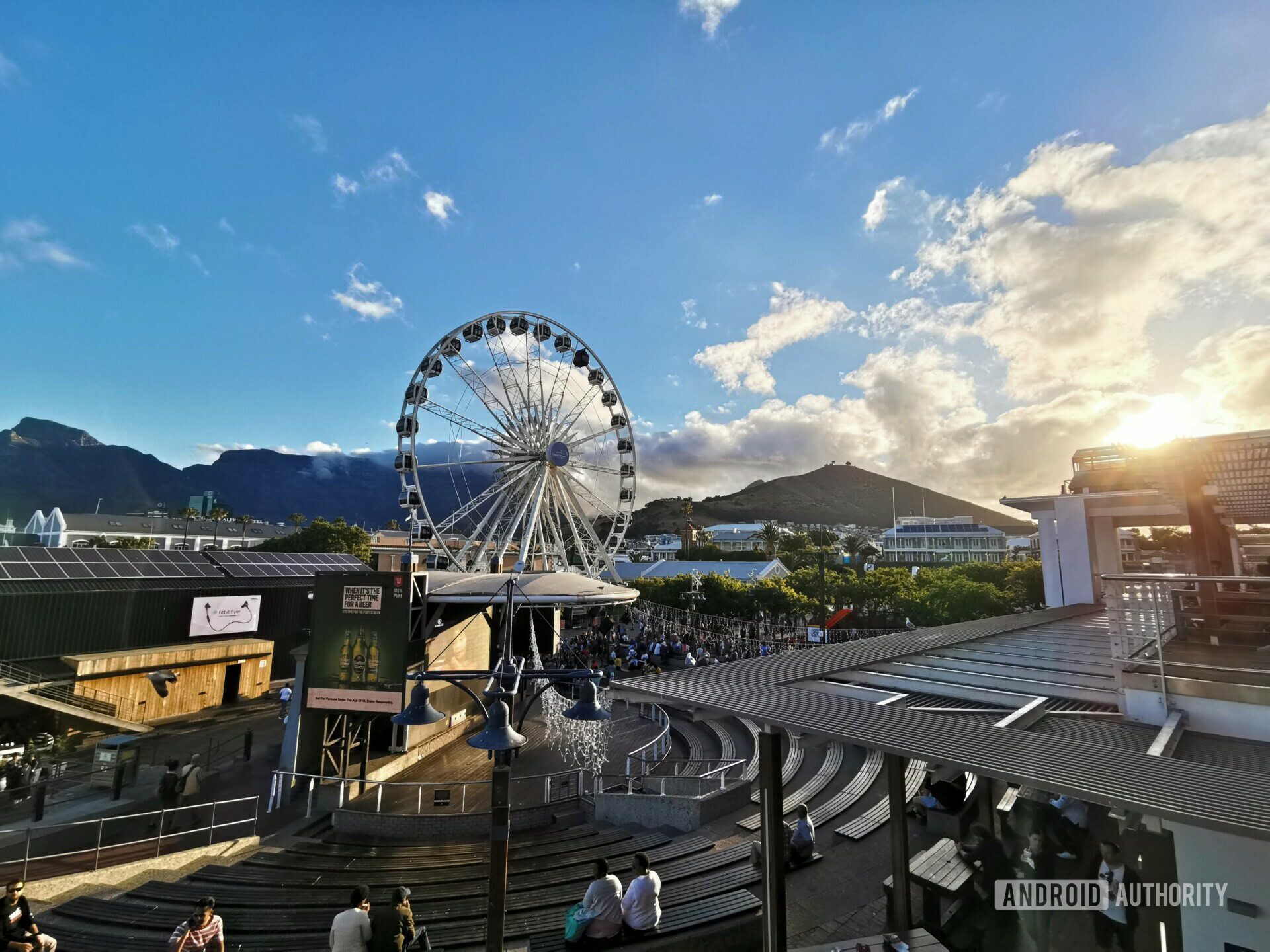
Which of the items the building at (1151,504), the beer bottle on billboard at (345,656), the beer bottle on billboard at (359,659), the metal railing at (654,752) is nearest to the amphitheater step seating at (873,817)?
the metal railing at (654,752)

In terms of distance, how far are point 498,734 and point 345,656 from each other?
23.8 feet

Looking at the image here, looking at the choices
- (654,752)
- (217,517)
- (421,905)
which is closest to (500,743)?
(421,905)

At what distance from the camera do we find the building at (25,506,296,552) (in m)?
64.9

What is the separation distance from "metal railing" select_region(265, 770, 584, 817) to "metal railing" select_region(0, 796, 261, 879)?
511 mm

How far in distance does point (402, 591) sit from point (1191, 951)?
11.7 metres

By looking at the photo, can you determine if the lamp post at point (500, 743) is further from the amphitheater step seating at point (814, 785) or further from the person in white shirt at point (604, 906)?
the amphitheater step seating at point (814, 785)

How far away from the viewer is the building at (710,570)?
47719mm

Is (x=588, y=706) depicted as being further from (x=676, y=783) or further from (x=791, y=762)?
(x=791, y=762)

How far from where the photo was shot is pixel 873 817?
8.52m

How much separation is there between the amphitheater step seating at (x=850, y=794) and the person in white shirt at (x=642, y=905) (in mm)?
3867

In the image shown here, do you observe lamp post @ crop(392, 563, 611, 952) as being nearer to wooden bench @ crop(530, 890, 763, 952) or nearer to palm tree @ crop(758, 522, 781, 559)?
wooden bench @ crop(530, 890, 763, 952)

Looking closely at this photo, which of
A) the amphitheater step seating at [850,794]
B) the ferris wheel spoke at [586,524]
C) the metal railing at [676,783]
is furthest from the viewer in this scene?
the ferris wheel spoke at [586,524]

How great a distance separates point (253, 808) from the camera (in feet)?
35.4

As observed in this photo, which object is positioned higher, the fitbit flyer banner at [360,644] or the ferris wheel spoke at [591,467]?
the ferris wheel spoke at [591,467]
